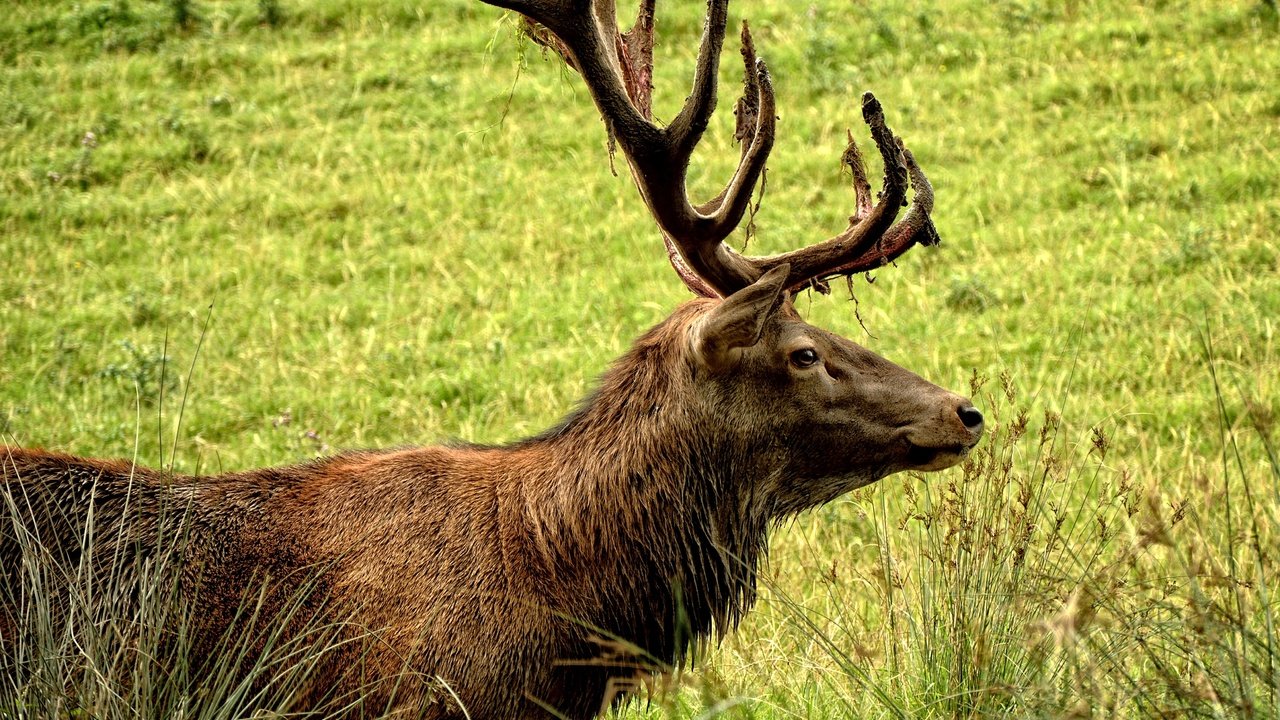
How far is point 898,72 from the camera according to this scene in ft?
43.7

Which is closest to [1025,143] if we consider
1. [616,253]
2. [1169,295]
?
[1169,295]

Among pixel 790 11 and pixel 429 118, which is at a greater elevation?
pixel 790 11

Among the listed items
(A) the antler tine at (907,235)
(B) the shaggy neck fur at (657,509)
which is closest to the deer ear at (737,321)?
(B) the shaggy neck fur at (657,509)

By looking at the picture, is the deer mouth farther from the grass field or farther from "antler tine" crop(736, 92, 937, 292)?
"antler tine" crop(736, 92, 937, 292)

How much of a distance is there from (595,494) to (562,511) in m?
0.13

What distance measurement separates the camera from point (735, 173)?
4.68m

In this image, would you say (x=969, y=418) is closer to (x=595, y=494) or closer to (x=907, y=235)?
(x=907, y=235)

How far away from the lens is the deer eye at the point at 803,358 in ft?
15.2

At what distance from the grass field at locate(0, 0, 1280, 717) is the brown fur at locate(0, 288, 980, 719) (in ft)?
1.68

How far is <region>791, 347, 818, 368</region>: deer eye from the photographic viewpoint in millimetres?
4645

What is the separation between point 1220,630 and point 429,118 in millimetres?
10999

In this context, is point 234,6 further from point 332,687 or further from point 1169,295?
point 332,687

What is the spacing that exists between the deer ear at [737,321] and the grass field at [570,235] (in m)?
1.05

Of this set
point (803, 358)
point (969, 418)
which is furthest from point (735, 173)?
point (969, 418)
